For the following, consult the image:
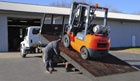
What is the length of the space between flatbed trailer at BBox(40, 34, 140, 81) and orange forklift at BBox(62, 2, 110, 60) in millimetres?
421

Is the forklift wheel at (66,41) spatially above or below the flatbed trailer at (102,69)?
above

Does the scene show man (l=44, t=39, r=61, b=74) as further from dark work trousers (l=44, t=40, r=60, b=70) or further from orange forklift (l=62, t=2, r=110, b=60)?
orange forklift (l=62, t=2, r=110, b=60)

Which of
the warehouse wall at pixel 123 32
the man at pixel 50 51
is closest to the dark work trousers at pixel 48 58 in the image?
the man at pixel 50 51

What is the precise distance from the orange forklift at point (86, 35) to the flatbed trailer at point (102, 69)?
0.42m

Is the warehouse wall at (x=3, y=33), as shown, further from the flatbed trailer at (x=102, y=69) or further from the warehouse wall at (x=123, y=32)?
the warehouse wall at (x=123, y=32)

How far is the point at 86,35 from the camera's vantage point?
8.23 meters

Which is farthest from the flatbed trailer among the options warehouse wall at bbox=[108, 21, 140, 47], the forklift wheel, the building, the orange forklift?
warehouse wall at bbox=[108, 21, 140, 47]

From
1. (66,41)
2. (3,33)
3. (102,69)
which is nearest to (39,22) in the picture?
(3,33)

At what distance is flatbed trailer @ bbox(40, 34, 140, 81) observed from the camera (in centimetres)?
695

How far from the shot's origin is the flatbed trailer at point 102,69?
6953mm

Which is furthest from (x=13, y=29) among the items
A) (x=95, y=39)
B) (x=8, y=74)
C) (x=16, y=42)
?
(x=95, y=39)

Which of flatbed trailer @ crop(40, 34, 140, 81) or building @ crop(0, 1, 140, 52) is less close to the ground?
building @ crop(0, 1, 140, 52)

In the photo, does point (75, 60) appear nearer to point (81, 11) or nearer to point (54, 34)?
point (81, 11)

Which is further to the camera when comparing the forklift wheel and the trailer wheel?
the forklift wheel
